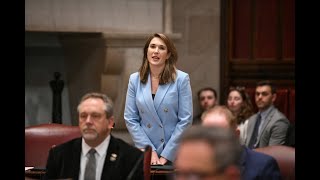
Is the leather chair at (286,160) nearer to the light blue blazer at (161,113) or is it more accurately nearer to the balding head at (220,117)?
the light blue blazer at (161,113)

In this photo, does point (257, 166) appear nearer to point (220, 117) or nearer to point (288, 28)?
point (220, 117)

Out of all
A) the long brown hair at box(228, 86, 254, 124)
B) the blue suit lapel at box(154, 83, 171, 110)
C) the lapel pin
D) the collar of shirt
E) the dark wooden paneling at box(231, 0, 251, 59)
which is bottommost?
the lapel pin

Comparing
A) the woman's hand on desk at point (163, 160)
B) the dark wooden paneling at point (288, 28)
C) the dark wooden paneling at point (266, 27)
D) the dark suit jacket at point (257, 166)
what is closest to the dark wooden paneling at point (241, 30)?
the dark wooden paneling at point (266, 27)

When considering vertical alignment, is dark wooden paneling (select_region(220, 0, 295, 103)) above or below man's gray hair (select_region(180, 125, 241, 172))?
above

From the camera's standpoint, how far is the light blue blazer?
17.6 feet

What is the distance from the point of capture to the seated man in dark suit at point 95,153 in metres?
3.94

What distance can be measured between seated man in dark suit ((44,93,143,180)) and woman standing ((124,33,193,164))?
50.8 inches

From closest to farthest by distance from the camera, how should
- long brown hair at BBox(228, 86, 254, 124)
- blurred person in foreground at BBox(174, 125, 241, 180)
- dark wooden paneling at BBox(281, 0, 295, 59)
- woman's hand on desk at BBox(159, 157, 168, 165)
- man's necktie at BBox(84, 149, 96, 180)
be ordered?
blurred person in foreground at BBox(174, 125, 241, 180)
man's necktie at BBox(84, 149, 96, 180)
woman's hand on desk at BBox(159, 157, 168, 165)
long brown hair at BBox(228, 86, 254, 124)
dark wooden paneling at BBox(281, 0, 295, 59)

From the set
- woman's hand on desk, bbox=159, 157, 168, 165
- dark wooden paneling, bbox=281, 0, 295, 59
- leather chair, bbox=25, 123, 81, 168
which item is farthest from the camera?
dark wooden paneling, bbox=281, 0, 295, 59

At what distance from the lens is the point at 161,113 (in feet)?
17.7

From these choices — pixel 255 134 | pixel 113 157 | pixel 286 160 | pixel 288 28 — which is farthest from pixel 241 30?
pixel 113 157

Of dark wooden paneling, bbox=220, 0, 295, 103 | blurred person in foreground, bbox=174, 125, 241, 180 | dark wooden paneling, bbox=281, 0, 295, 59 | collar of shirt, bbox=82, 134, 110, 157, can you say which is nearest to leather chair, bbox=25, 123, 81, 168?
collar of shirt, bbox=82, 134, 110, 157

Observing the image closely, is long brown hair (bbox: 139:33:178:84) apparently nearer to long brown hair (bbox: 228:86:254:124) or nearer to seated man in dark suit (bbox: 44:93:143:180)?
seated man in dark suit (bbox: 44:93:143:180)
